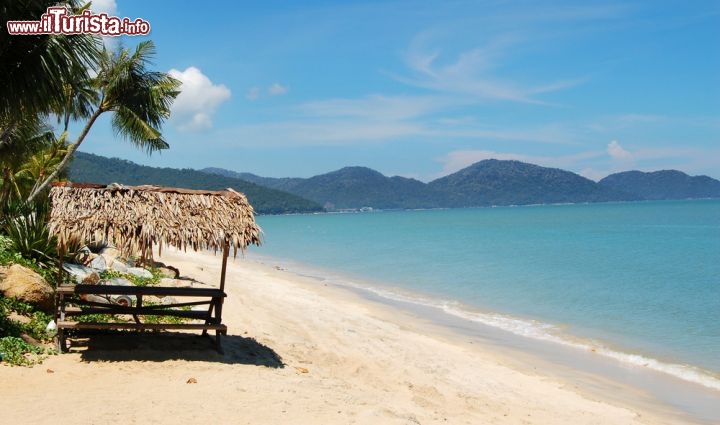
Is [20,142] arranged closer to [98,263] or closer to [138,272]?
[98,263]

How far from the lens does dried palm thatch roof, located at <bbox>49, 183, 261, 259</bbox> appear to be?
7780mm

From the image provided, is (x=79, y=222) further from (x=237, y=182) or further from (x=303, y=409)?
(x=237, y=182)

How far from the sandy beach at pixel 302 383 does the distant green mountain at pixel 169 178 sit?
375 feet

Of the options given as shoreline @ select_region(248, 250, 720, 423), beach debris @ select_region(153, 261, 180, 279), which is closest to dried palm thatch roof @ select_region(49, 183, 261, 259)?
beach debris @ select_region(153, 261, 180, 279)

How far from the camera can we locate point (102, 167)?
143 m

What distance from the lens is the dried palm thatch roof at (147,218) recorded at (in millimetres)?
7780

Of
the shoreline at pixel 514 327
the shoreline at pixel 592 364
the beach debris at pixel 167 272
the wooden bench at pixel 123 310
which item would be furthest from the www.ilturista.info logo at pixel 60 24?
the shoreline at pixel 514 327

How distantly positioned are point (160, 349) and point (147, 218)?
1978 mm

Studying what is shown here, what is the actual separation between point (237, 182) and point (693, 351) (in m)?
175

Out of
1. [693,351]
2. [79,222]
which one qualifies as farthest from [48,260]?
[693,351]

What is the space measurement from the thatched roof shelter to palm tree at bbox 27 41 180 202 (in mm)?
6568

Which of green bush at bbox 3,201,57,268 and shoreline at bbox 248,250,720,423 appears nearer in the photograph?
shoreline at bbox 248,250,720,423

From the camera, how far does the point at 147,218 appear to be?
314 inches

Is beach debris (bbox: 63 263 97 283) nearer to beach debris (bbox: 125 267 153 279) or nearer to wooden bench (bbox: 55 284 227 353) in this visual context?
beach debris (bbox: 125 267 153 279)
